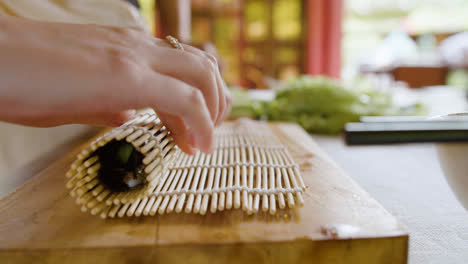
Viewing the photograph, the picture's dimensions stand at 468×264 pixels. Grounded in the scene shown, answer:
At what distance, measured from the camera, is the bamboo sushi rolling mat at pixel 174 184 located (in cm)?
41

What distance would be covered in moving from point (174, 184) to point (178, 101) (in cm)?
18

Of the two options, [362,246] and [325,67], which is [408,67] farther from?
[362,246]

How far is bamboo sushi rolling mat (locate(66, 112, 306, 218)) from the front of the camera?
413 millimetres

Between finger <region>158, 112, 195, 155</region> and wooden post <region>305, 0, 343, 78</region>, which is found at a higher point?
wooden post <region>305, 0, 343, 78</region>

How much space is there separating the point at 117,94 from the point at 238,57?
5210 mm

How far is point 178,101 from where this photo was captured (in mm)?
366

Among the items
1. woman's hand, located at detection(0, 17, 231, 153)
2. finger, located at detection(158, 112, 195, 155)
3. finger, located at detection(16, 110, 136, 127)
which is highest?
woman's hand, located at detection(0, 17, 231, 153)

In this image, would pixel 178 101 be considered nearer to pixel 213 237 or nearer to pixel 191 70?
pixel 191 70

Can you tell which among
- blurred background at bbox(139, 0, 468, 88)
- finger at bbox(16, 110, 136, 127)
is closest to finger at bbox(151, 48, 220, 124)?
finger at bbox(16, 110, 136, 127)

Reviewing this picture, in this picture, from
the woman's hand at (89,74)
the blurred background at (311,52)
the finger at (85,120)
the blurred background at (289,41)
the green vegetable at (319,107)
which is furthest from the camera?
the blurred background at (289,41)

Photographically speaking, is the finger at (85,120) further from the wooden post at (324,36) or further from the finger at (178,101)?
the wooden post at (324,36)

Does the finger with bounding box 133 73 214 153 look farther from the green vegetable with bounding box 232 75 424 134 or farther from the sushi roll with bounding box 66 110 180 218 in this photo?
the green vegetable with bounding box 232 75 424 134

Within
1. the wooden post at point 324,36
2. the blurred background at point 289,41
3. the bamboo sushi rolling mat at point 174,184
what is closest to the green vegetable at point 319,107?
the bamboo sushi rolling mat at point 174,184

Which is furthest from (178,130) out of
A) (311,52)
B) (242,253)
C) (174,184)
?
(311,52)
